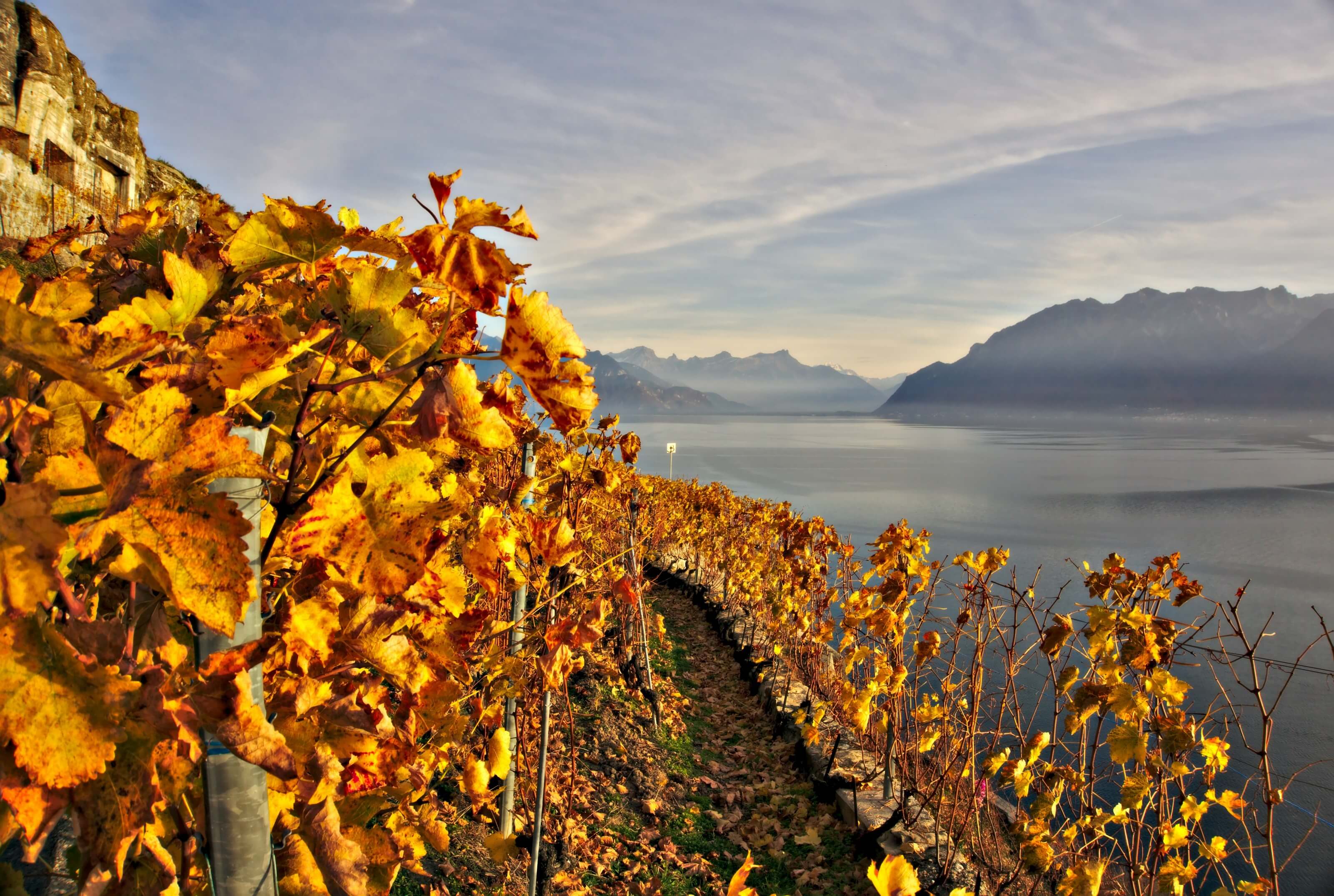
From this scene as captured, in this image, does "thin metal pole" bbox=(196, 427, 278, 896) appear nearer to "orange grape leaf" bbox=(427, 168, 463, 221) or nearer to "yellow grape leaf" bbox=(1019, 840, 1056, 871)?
"orange grape leaf" bbox=(427, 168, 463, 221)

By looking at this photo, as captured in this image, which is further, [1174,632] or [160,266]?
[1174,632]

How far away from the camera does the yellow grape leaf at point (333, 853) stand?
0.70 metres

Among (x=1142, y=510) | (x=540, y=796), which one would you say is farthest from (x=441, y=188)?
(x=1142, y=510)

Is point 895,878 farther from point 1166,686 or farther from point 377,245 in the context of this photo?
point 1166,686

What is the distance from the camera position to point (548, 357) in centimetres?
56

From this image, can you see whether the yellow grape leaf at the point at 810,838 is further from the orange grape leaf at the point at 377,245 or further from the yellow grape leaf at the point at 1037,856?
the orange grape leaf at the point at 377,245

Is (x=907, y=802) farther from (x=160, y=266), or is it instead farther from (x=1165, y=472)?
(x=1165, y=472)

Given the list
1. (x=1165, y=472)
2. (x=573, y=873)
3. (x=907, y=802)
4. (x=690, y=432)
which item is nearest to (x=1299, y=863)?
(x=907, y=802)

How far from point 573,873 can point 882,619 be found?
6.25ft

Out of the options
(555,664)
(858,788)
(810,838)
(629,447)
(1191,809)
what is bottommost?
(810,838)

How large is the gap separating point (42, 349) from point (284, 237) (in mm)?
229

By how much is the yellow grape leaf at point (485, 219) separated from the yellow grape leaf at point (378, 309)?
9 centimetres

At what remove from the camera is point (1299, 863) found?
429cm

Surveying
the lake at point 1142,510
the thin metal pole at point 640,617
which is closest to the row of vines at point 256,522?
the lake at point 1142,510
